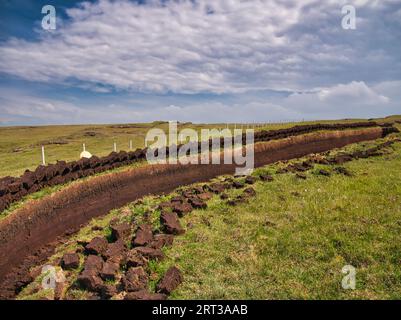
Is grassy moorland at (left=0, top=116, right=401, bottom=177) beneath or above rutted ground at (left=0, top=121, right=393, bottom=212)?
beneath

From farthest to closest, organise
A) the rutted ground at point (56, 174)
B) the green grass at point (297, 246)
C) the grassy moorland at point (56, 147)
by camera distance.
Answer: the grassy moorland at point (56, 147) < the rutted ground at point (56, 174) < the green grass at point (297, 246)

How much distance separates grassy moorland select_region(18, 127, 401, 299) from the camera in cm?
628

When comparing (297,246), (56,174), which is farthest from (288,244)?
(56,174)

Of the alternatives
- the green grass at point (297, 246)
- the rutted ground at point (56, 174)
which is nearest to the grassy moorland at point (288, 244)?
the green grass at point (297, 246)

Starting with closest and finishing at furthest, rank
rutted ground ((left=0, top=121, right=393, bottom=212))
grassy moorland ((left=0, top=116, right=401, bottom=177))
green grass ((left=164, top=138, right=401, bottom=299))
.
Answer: green grass ((left=164, top=138, right=401, bottom=299)) → rutted ground ((left=0, top=121, right=393, bottom=212)) → grassy moorland ((left=0, top=116, right=401, bottom=177))

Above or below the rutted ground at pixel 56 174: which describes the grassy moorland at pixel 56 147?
below

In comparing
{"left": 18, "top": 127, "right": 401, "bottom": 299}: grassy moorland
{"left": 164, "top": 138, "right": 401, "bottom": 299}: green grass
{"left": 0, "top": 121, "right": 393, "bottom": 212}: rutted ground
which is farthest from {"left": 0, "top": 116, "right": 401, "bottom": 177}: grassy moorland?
{"left": 164, "top": 138, "right": 401, "bottom": 299}: green grass

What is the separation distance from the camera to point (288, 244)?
25.9 ft

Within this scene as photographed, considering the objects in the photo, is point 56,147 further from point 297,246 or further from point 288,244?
point 297,246

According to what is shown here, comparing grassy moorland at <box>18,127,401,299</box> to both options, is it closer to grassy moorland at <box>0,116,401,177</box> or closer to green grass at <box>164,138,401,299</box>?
green grass at <box>164,138,401,299</box>

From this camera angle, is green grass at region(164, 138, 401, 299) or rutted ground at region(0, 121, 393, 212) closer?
green grass at region(164, 138, 401, 299)

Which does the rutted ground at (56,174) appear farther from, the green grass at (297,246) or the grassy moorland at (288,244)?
the green grass at (297,246)

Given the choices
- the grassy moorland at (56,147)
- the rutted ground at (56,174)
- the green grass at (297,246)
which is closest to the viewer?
the green grass at (297,246)

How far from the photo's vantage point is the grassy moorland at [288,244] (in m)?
6.28
